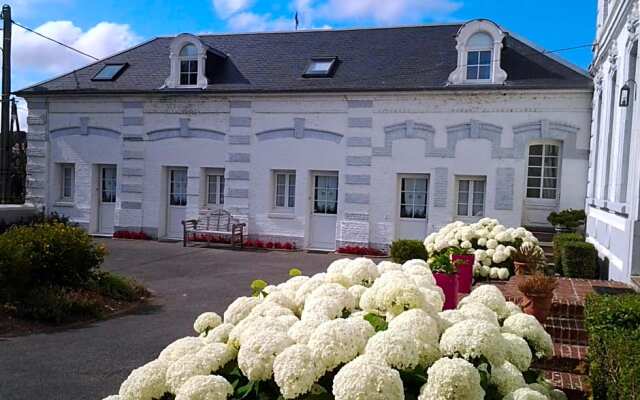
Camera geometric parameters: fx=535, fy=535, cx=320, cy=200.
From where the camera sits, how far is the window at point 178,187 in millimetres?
16406

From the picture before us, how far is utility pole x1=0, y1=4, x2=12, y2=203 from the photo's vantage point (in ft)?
57.1

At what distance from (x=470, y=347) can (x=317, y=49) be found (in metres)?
15.0

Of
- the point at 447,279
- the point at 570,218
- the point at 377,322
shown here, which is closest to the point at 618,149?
the point at 570,218

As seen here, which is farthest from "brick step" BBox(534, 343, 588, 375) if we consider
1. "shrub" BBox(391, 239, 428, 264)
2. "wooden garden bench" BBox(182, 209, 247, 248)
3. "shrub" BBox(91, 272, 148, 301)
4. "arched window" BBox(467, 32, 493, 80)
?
"wooden garden bench" BBox(182, 209, 247, 248)

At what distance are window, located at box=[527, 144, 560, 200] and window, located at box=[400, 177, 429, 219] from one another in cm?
260

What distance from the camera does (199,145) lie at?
1591cm

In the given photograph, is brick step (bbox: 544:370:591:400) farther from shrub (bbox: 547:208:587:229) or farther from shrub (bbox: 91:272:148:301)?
shrub (bbox: 547:208:587:229)

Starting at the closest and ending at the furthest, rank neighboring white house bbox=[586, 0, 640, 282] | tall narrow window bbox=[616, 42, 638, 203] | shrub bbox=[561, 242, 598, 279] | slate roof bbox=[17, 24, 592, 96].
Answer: neighboring white house bbox=[586, 0, 640, 282] < tall narrow window bbox=[616, 42, 638, 203] < shrub bbox=[561, 242, 598, 279] < slate roof bbox=[17, 24, 592, 96]

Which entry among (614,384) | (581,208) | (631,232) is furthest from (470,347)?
(581,208)

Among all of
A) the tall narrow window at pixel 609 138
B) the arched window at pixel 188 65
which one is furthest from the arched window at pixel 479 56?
the arched window at pixel 188 65

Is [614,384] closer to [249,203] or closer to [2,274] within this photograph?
[2,274]

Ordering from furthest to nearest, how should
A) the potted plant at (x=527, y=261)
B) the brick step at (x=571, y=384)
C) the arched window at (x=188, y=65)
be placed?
the arched window at (x=188, y=65) → the potted plant at (x=527, y=261) → the brick step at (x=571, y=384)

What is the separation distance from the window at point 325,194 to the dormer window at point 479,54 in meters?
4.18

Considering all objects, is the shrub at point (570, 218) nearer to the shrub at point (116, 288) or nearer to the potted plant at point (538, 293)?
the potted plant at point (538, 293)
